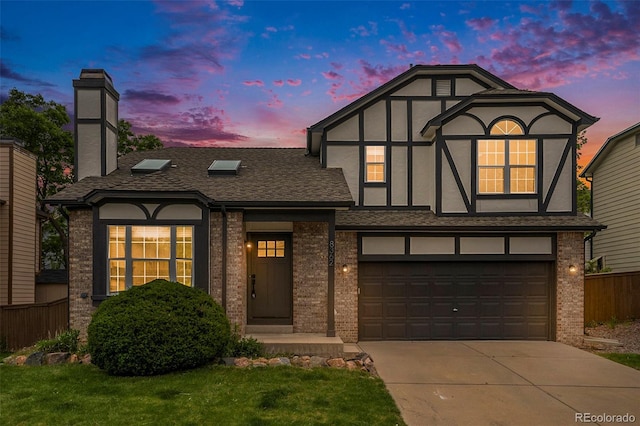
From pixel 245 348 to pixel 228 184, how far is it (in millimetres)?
4361

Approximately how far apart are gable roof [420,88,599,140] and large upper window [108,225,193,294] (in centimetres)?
740

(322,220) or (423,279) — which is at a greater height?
(322,220)

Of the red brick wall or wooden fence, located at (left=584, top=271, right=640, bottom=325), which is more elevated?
the red brick wall

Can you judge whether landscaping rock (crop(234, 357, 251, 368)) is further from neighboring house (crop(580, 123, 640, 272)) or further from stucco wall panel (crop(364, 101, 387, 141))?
neighboring house (crop(580, 123, 640, 272))

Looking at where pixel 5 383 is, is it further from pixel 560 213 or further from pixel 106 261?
pixel 560 213

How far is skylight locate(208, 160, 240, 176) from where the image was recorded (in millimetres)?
12398

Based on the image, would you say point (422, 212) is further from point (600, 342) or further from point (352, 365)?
point (600, 342)

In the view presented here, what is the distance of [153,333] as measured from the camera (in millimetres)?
8016

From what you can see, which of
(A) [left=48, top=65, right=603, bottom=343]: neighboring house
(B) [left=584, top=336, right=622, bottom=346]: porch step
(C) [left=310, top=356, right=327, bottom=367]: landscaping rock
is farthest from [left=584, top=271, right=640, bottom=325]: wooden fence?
(C) [left=310, top=356, right=327, bottom=367]: landscaping rock

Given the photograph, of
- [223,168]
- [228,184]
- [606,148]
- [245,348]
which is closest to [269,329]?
[245,348]

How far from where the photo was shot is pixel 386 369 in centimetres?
900

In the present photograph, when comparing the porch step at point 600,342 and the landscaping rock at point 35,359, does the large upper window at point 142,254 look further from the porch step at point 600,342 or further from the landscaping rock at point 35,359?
the porch step at point 600,342

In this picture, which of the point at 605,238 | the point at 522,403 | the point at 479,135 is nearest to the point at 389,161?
the point at 479,135

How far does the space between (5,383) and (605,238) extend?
2078 centimetres
